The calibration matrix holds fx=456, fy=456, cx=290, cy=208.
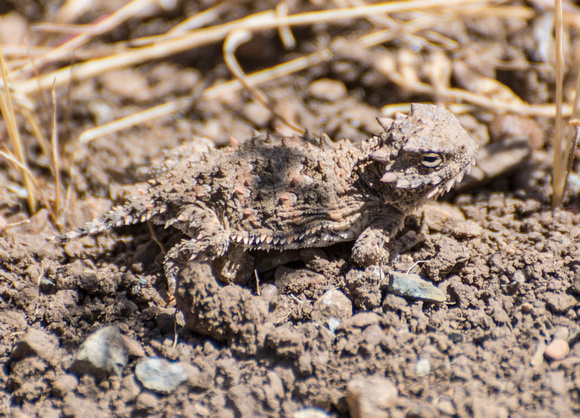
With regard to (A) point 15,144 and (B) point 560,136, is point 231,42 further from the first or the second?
(B) point 560,136

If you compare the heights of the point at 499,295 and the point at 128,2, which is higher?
the point at 128,2

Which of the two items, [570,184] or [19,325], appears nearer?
[19,325]

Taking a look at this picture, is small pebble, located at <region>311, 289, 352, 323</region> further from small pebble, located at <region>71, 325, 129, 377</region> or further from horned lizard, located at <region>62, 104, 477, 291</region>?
small pebble, located at <region>71, 325, 129, 377</region>

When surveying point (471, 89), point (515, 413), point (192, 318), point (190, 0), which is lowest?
point (515, 413)

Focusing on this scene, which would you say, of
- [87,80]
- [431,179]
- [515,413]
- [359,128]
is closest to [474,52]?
[359,128]

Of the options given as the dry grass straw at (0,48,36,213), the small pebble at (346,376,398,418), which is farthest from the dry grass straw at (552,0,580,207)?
the dry grass straw at (0,48,36,213)

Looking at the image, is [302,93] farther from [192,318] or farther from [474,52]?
[192,318]
